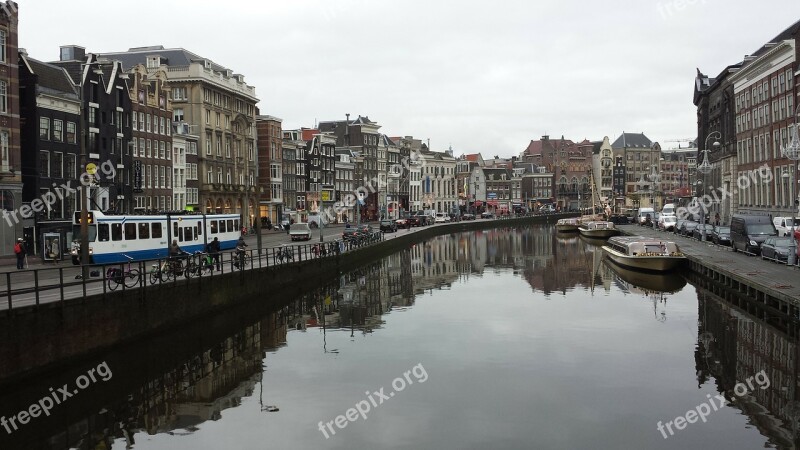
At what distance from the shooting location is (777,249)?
47625mm

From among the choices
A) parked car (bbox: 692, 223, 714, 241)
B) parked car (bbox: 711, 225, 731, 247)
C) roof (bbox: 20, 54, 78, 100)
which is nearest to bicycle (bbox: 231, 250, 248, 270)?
roof (bbox: 20, 54, 78, 100)

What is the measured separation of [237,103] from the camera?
10662 cm

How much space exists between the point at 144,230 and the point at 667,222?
241 feet

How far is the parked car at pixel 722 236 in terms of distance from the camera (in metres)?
68.4

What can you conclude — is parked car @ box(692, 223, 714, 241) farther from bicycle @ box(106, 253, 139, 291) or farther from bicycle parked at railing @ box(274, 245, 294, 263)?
bicycle @ box(106, 253, 139, 291)

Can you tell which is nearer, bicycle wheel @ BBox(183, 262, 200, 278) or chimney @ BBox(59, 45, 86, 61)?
bicycle wheel @ BBox(183, 262, 200, 278)

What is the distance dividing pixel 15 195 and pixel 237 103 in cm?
5776

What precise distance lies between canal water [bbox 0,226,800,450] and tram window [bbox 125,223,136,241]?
39.3 feet

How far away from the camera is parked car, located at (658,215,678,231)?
99.5 meters

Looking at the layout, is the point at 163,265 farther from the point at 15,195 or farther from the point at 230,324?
the point at 15,195

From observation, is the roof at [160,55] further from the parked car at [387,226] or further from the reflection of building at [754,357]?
the reflection of building at [754,357]

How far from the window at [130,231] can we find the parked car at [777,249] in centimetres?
4032

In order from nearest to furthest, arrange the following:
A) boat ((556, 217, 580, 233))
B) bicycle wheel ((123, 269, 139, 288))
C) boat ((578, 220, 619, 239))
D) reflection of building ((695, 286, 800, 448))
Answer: reflection of building ((695, 286, 800, 448)), bicycle wheel ((123, 269, 139, 288)), boat ((578, 220, 619, 239)), boat ((556, 217, 580, 233))

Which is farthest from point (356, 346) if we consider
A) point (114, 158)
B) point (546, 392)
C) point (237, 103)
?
point (237, 103)
